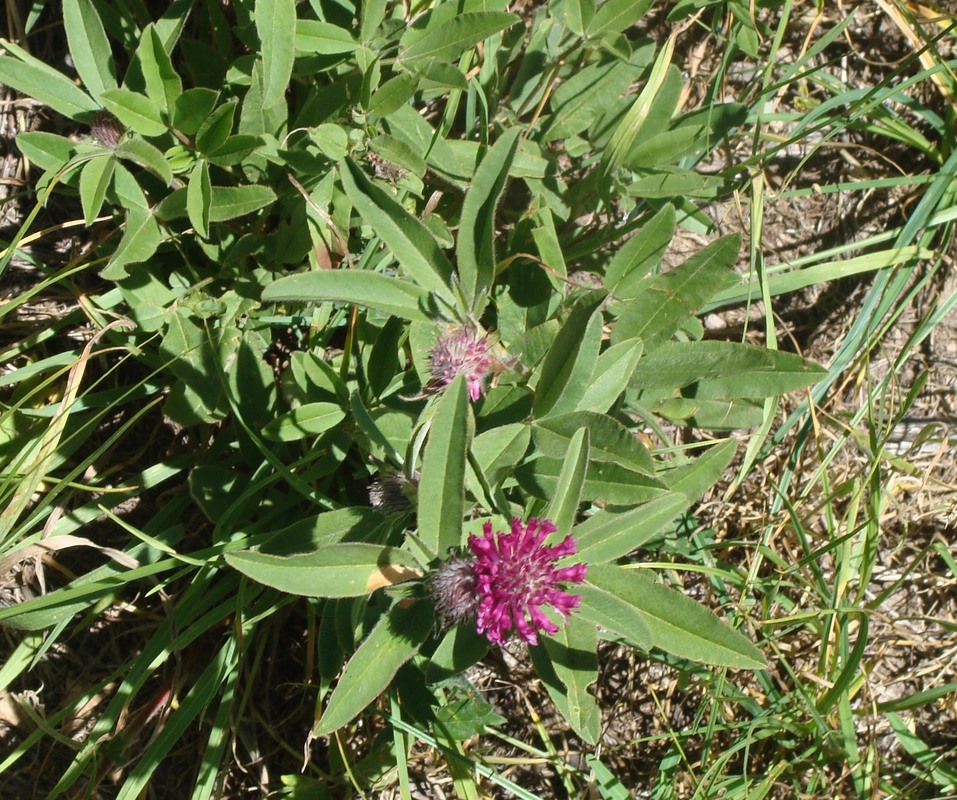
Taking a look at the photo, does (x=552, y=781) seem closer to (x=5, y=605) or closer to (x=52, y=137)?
(x=5, y=605)

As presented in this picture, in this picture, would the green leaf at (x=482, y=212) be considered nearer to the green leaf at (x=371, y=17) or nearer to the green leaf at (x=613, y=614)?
the green leaf at (x=371, y=17)

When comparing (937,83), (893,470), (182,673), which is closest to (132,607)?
(182,673)

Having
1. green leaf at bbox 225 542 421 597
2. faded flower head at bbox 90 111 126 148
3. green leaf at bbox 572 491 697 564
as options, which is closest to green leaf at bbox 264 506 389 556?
green leaf at bbox 225 542 421 597

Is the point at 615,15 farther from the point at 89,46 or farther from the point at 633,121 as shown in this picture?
the point at 89,46

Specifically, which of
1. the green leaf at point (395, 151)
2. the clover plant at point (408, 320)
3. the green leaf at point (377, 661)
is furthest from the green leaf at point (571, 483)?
the green leaf at point (395, 151)

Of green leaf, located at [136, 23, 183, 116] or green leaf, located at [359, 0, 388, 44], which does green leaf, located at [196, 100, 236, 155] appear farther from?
green leaf, located at [359, 0, 388, 44]
